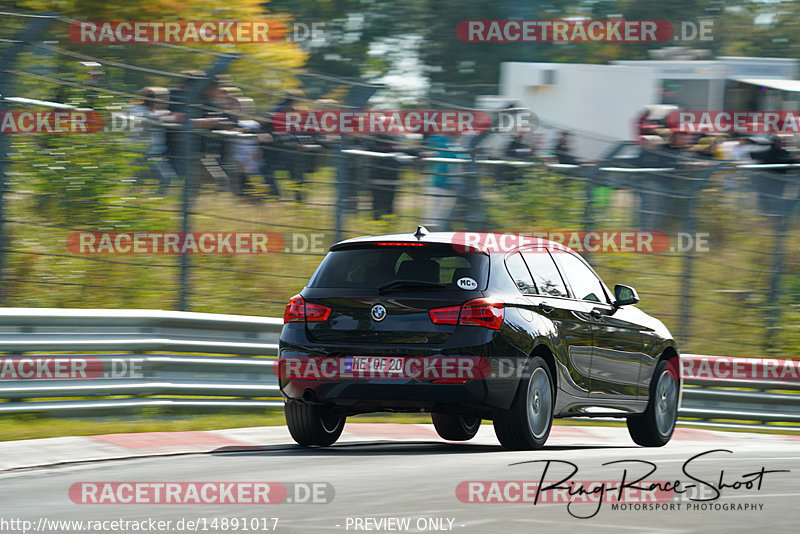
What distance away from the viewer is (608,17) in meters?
51.3

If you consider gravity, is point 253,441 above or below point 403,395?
below

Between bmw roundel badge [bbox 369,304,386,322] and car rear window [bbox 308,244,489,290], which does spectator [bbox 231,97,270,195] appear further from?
bmw roundel badge [bbox 369,304,386,322]

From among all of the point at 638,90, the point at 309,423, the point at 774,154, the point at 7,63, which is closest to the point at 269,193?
the point at 7,63

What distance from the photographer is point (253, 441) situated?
403 inches

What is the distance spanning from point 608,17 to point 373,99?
4039 cm

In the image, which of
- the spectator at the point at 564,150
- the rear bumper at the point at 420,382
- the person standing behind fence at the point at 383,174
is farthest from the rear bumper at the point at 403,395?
the spectator at the point at 564,150

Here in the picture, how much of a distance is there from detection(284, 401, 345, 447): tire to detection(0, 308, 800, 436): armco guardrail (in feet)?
6.01

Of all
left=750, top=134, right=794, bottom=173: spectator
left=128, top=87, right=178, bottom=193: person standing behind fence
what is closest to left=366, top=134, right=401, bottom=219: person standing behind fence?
left=128, top=87, right=178, bottom=193: person standing behind fence

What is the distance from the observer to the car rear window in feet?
29.3

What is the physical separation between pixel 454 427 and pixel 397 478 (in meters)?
3.23

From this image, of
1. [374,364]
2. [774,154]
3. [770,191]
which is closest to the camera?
[374,364]

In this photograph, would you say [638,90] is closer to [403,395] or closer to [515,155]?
[515,155]

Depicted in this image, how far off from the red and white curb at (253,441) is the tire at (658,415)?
144 mm

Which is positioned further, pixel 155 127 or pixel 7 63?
pixel 155 127
